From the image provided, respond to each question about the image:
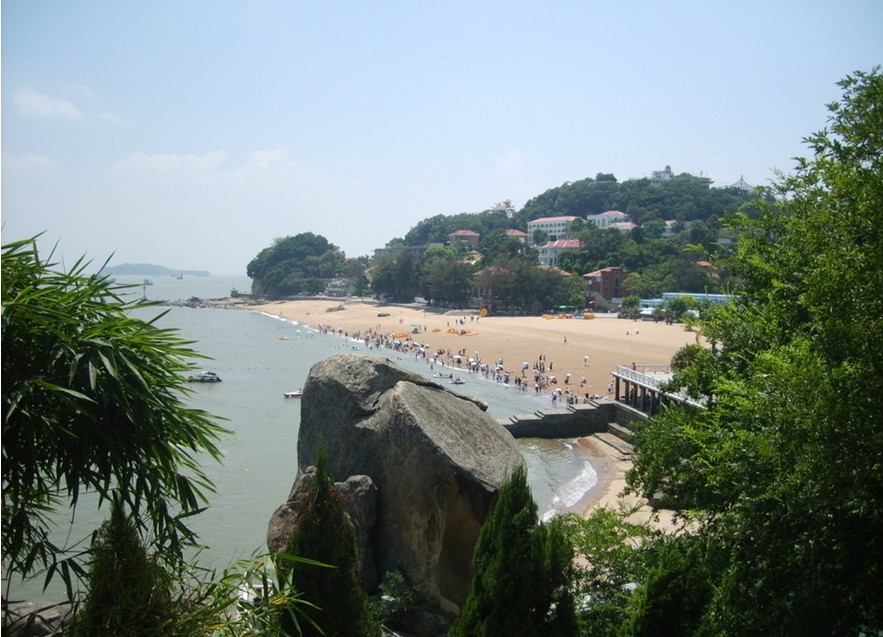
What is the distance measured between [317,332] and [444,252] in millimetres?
43127

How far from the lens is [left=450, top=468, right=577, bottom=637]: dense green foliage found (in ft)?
21.8

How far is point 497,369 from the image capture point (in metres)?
41.4

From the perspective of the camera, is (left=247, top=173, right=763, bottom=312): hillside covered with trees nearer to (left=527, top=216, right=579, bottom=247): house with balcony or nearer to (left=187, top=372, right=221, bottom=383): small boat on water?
(left=527, top=216, right=579, bottom=247): house with balcony

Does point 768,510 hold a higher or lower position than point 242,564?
lower

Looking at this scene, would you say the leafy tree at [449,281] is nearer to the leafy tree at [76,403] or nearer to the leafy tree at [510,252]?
the leafy tree at [510,252]

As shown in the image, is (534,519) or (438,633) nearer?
(534,519)

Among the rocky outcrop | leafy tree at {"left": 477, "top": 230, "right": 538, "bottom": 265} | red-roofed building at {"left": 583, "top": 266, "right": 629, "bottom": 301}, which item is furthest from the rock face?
red-roofed building at {"left": 583, "top": 266, "right": 629, "bottom": 301}

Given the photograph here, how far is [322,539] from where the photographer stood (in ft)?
21.9

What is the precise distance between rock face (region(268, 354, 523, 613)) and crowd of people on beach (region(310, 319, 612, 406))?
21.5 metres

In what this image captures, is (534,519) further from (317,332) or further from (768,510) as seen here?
(317,332)

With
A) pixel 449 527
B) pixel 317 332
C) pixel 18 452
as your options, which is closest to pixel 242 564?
pixel 18 452

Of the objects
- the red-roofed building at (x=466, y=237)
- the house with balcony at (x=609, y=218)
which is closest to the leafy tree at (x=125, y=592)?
the red-roofed building at (x=466, y=237)

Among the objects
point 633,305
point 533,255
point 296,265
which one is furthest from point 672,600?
point 296,265

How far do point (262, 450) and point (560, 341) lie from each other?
102 feet
